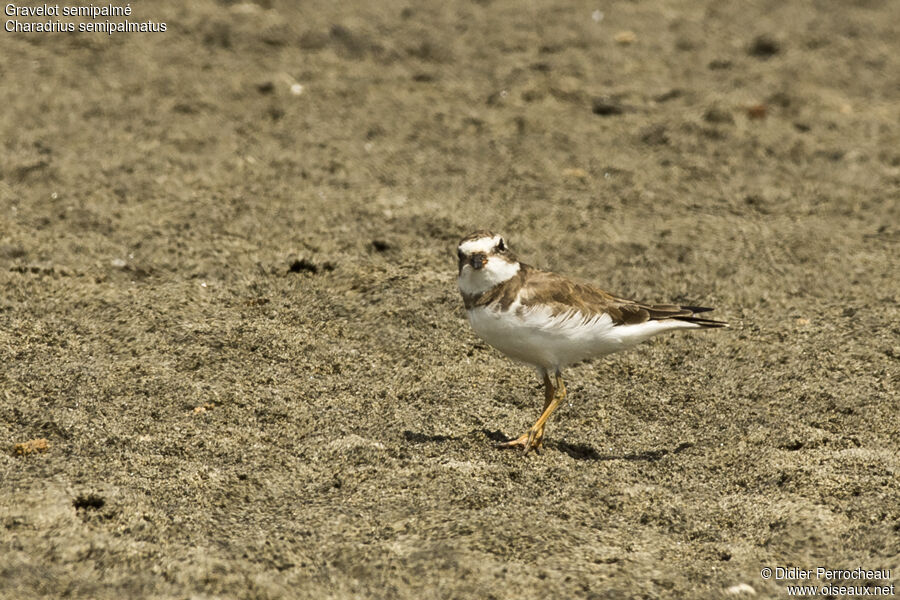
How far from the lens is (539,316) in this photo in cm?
472

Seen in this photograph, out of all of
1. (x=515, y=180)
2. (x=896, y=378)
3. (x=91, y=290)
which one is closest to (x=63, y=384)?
(x=91, y=290)

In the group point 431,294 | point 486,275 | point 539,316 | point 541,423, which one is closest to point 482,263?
point 486,275

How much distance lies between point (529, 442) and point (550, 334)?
1.62 ft

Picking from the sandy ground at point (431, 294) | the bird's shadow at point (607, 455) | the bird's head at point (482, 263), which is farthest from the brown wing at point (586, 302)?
the bird's shadow at point (607, 455)

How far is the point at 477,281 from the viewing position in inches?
189

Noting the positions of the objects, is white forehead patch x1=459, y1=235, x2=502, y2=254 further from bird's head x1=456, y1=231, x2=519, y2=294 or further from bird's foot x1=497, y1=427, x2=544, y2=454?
bird's foot x1=497, y1=427, x2=544, y2=454

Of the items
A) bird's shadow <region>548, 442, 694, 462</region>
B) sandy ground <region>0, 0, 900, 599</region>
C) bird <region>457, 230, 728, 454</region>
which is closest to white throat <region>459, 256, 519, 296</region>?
bird <region>457, 230, 728, 454</region>

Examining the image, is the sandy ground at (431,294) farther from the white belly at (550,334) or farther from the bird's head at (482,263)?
the bird's head at (482,263)

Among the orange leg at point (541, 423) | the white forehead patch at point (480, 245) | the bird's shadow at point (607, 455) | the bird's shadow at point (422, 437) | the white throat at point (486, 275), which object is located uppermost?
the white forehead patch at point (480, 245)

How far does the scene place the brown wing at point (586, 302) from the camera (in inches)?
189

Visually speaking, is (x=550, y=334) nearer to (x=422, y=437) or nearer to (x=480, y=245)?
(x=480, y=245)

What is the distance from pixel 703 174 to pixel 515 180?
1383mm

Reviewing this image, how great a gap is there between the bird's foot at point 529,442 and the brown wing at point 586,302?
55 cm

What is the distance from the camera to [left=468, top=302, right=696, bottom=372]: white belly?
186 inches
